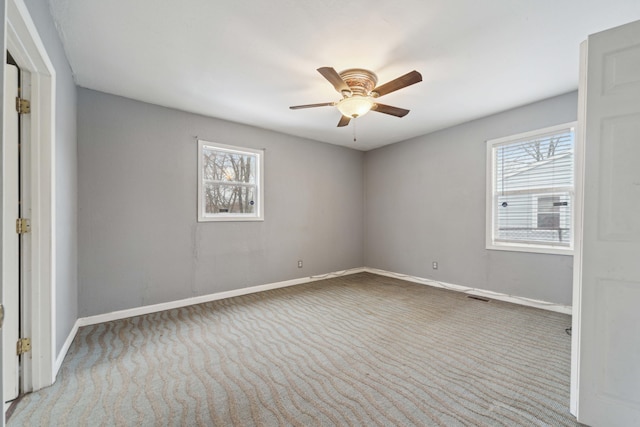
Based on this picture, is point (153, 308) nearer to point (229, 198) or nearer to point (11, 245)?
point (229, 198)

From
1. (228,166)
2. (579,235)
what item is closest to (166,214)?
(228,166)

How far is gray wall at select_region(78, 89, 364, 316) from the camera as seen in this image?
303 centimetres

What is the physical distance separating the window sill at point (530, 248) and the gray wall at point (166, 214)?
2.86 m

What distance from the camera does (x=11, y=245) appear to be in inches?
68.9

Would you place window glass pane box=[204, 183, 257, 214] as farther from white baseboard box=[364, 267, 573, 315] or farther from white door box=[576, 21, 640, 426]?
white door box=[576, 21, 640, 426]

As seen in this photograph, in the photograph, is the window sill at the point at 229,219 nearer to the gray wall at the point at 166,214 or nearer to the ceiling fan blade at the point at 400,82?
the gray wall at the point at 166,214

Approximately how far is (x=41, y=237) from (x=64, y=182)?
737 millimetres

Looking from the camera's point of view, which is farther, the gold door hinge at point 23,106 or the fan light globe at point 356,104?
the fan light globe at point 356,104

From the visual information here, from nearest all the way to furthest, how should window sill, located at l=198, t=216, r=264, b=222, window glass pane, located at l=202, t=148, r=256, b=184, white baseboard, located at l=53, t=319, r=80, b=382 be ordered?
white baseboard, located at l=53, t=319, r=80, b=382 → window sill, located at l=198, t=216, r=264, b=222 → window glass pane, located at l=202, t=148, r=256, b=184

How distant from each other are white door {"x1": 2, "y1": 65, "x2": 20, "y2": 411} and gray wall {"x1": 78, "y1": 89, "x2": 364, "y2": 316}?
130 centimetres

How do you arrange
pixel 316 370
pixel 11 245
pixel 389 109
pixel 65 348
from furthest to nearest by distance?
1. pixel 389 109
2. pixel 65 348
3. pixel 316 370
4. pixel 11 245

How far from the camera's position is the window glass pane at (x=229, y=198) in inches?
154

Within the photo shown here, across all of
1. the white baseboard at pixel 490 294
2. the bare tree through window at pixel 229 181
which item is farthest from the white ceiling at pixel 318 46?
the white baseboard at pixel 490 294

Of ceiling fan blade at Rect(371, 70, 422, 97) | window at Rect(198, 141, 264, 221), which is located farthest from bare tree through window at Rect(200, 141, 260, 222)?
ceiling fan blade at Rect(371, 70, 422, 97)
